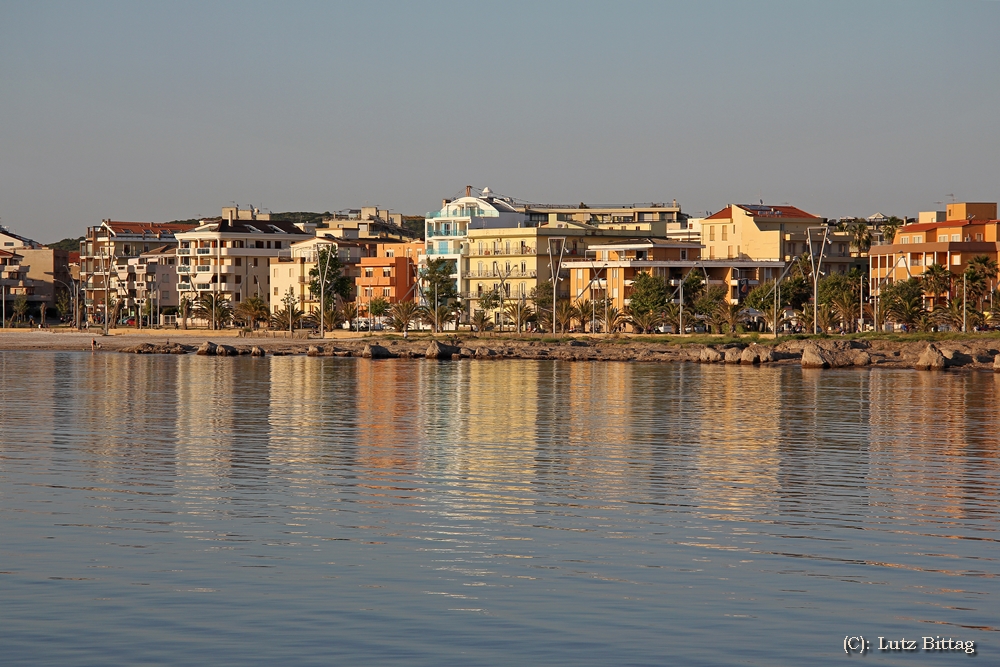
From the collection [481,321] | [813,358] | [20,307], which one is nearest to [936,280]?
[813,358]

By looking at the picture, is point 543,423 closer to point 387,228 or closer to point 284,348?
point 284,348

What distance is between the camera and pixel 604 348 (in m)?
88.9

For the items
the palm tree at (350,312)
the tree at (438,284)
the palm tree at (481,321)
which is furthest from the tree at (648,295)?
the palm tree at (350,312)

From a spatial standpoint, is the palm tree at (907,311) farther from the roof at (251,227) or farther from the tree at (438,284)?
the roof at (251,227)

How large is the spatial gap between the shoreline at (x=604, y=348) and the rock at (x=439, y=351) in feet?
0.23

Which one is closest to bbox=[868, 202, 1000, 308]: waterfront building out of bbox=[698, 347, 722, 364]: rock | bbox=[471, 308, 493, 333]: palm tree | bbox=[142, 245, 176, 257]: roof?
bbox=[698, 347, 722, 364]: rock

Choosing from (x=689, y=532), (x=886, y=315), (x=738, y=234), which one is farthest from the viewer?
(x=738, y=234)

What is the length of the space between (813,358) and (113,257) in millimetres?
101106

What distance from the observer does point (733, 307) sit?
97000 mm

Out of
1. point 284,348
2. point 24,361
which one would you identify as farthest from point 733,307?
point 24,361

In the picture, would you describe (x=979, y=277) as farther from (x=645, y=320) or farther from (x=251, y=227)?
(x=251, y=227)

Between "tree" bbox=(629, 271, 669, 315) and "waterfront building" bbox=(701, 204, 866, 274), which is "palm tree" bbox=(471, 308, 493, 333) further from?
"waterfront building" bbox=(701, 204, 866, 274)

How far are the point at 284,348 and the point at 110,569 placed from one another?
8295 cm

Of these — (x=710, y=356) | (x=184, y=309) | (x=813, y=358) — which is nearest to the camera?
(x=813, y=358)
